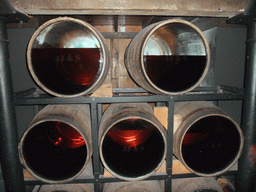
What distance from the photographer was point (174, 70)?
5.14 ft

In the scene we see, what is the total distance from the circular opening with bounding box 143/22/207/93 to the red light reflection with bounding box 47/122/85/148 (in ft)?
4.10

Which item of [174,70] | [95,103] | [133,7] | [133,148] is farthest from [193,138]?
[133,7]

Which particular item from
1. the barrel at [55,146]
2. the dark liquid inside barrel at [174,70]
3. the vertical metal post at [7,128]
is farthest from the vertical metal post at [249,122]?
the vertical metal post at [7,128]

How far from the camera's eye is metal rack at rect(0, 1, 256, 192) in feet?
5.09

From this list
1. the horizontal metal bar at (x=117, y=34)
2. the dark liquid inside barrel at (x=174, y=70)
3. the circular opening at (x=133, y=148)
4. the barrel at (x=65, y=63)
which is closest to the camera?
the barrel at (x=65, y=63)

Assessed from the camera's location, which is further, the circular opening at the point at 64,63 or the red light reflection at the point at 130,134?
the red light reflection at the point at 130,134

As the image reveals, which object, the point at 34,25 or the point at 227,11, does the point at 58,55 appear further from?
the point at 227,11

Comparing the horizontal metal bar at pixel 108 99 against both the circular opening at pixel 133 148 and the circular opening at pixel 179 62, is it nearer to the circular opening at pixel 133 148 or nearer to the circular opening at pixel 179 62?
the circular opening at pixel 179 62

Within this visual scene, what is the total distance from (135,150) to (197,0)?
198 cm

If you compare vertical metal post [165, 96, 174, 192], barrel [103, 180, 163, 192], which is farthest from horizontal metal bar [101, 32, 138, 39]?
barrel [103, 180, 163, 192]

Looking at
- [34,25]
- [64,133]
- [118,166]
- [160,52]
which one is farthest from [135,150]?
[34,25]

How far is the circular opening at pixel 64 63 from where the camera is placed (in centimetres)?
137

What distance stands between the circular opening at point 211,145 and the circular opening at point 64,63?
137 centimetres

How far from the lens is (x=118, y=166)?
160cm
